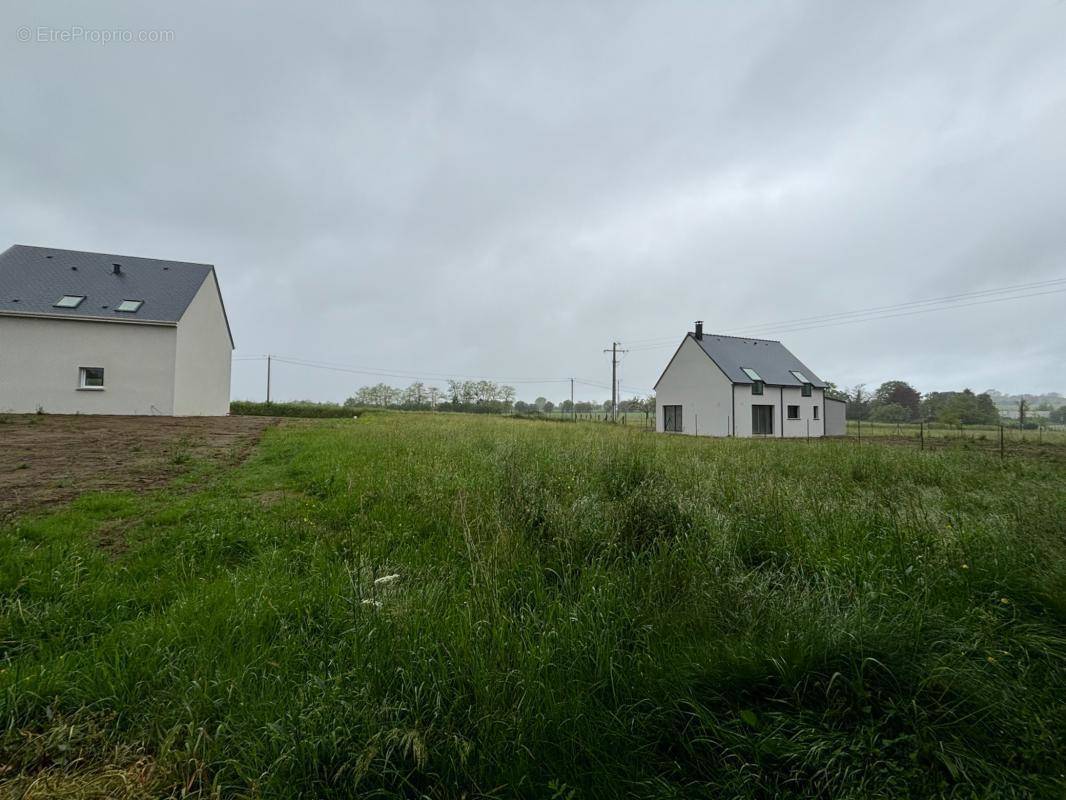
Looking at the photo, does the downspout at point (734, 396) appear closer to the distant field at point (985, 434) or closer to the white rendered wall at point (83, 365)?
the distant field at point (985, 434)

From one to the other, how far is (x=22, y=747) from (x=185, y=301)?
2219 centimetres

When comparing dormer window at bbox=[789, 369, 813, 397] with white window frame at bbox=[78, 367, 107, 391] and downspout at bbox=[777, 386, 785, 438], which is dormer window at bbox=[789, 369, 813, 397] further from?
white window frame at bbox=[78, 367, 107, 391]

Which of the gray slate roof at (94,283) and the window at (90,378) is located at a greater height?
the gray slate roof at (94,283)

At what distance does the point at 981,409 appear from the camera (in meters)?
41.0

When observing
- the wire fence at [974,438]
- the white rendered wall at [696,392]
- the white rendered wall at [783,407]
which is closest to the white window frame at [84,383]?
the wire fence at [974,438]

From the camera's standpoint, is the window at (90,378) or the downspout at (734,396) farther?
the downspout at (734,396)

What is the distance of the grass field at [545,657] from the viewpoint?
1.46 m

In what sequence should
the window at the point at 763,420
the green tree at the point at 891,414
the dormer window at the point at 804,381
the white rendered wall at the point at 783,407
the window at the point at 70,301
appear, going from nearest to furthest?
the window at the point at 70,301
the white rendered wall at the point at 783,407
the window at the point at 763,420
the dormer window at the point at 804,381
the green tree at the point at 891,414

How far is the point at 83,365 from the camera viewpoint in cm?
1648

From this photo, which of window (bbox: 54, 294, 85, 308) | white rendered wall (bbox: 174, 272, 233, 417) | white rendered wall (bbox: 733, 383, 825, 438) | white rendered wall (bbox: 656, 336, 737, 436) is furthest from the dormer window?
window (bbox: 54, 294, 85, 308)

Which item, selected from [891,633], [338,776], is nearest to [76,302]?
[338,776]

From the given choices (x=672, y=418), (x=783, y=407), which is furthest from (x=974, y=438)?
(x=672, y=418)

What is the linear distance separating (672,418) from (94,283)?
98.4 feet

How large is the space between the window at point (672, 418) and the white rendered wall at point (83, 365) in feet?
84.1
